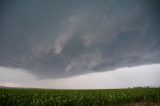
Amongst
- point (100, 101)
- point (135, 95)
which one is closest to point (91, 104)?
point (100, 101)

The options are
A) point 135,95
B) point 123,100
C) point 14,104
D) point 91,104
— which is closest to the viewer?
point 14,104

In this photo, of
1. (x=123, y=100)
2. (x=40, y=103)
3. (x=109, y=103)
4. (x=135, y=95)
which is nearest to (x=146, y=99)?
(x=135, y=95)

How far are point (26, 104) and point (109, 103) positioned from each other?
21.9 feet

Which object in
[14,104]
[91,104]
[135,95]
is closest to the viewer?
[14,104]

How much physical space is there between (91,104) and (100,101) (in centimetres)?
116

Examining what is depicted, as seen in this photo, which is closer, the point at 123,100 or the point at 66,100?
the point at 66,100

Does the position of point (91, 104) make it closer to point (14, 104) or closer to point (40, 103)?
point (40, 103)

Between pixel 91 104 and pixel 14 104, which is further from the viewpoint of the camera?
pixel 91 104

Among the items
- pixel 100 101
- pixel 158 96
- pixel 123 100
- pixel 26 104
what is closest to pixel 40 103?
pixel 26 104

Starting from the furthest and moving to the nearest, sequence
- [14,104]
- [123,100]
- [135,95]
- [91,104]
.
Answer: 1. [135,95]
2. [123,100]
3. [91,104]
4. [14,104]

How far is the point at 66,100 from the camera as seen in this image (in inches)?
755

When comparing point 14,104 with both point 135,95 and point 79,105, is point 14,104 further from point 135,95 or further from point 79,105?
point 135,95

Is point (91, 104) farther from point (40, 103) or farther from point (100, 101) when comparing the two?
point (40, 103)

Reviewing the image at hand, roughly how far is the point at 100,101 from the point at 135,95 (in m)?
4.63
